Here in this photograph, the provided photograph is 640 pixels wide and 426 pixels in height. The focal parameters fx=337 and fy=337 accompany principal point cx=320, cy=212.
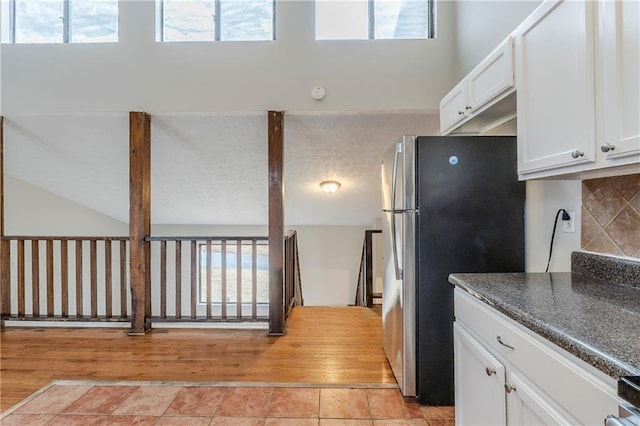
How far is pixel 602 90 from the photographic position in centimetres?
115

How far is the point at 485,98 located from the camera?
1.91 m

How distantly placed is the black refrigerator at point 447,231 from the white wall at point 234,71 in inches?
59.0

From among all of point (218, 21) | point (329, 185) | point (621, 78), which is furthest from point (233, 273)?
point (621, 78)

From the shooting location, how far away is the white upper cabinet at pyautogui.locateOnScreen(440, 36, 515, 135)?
172 centimetres

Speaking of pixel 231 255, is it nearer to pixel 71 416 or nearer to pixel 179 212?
pixel 179 212

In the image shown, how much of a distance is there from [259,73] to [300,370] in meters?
2.76

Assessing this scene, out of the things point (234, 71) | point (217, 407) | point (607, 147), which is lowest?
point (217, 407)

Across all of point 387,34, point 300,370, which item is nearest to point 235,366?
point 300,370

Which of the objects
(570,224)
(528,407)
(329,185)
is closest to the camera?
(528,407)

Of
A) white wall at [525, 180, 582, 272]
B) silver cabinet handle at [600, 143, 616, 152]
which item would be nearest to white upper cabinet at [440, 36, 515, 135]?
white wall at [525, 180, 582, 272]

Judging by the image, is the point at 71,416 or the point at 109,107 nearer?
the point at 71,416

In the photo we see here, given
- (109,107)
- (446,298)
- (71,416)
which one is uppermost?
(109,107)

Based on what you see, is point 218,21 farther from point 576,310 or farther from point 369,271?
point 576,310

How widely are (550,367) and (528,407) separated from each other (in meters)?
0.20
